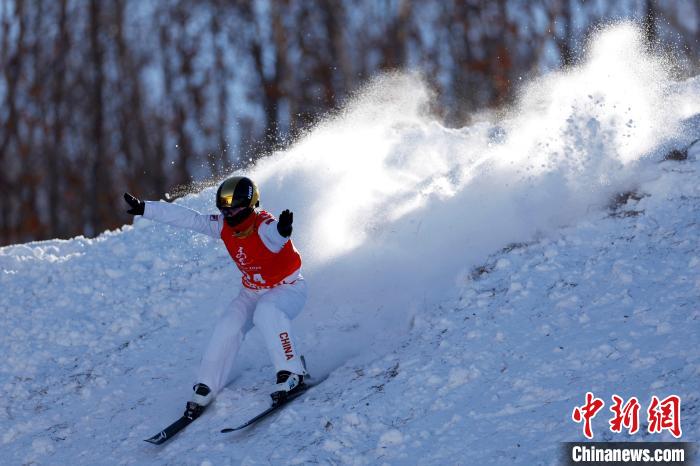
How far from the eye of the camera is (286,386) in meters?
6.38

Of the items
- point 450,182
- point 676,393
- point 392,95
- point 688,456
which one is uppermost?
point 392,95

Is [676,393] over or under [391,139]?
under

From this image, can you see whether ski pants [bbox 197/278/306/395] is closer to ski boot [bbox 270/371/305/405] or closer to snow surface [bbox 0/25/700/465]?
ski boot [bbox 270/371/305/405]

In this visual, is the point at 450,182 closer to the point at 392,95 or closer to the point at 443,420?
the point at 443,420

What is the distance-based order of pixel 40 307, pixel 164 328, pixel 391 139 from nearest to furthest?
pixel 164 328 < pixel 40 307 < pixel 391 139

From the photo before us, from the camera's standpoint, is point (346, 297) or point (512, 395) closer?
point (512, 395)

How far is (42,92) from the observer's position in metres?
31.4

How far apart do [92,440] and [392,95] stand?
935 cm

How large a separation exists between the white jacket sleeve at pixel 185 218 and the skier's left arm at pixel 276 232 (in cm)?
49

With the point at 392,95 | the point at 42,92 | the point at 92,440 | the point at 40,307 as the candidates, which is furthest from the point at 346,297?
the point at 42,92

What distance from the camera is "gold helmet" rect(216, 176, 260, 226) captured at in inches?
261

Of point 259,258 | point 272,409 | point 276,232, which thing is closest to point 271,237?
point 276,232

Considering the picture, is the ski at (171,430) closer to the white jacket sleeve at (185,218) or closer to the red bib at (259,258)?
the red bib at (259,258)

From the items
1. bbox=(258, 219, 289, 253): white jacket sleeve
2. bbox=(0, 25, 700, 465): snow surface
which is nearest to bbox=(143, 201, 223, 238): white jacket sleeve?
bbox=(258, 219, 289, 253): white jacket sleeve
